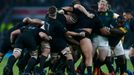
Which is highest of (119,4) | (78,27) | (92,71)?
(78,27)

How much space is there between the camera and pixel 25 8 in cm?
2944

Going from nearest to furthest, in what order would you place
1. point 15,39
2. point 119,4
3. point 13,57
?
point 13,57, point 15,39, point 119,4

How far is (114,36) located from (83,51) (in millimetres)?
1060

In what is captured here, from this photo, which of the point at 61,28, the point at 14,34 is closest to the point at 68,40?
the point at 61,28

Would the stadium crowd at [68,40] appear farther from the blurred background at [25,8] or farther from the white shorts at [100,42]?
the blurred background at [25,8]

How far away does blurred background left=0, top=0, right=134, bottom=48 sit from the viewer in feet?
93.0

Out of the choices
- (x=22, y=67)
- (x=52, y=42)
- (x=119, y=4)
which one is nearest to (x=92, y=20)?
(x=52, y=42)

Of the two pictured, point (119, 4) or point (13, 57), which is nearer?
point (13, 57)

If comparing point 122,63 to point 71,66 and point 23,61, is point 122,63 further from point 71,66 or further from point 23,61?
point 23,61

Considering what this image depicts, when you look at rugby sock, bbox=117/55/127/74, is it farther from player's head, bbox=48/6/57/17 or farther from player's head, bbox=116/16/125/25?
player's head, bbox=48/6/57/17

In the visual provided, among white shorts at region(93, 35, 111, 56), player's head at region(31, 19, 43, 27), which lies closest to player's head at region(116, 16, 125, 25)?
white shorts at region(93, 35, 111, 56)

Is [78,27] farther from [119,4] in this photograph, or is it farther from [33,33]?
[119,4]

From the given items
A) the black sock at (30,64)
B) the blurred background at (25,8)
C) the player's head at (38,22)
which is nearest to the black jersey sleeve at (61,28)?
the player's head at (38,22)

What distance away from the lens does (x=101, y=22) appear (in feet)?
44.1
